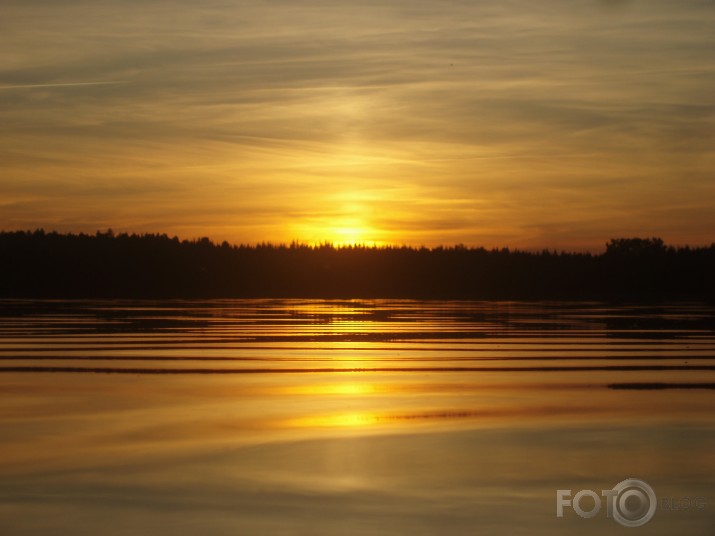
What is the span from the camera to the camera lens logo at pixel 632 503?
26.7ft

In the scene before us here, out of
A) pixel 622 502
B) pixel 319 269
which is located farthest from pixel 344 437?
pixel 319 269

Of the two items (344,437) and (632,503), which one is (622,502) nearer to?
(632,503)

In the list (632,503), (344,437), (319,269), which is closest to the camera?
(632,503)

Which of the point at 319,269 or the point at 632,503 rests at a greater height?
the point at 319,269

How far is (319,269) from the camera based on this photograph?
111m

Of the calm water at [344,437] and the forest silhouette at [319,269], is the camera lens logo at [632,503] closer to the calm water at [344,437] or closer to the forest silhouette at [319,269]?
the calm water at [344,437]

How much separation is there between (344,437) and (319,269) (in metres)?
100

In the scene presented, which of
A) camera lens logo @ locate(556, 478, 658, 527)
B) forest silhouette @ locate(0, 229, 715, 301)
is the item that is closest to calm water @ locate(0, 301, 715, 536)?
camera lens logo @ locate(556, 478, 658, 527)

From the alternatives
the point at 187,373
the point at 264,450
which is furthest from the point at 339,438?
the point at 187,373

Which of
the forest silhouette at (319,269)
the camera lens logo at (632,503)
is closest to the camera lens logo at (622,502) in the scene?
the camera lens logo at (632,503)

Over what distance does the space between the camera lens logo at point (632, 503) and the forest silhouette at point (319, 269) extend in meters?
73.7

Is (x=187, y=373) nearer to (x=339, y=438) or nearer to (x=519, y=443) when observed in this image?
(x=339, y=438)

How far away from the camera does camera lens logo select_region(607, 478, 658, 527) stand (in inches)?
321

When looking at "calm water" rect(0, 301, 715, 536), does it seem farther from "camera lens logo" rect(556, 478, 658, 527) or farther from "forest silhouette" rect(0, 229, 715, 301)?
"forest silhouette" rect(0, 229, 715, 301)
